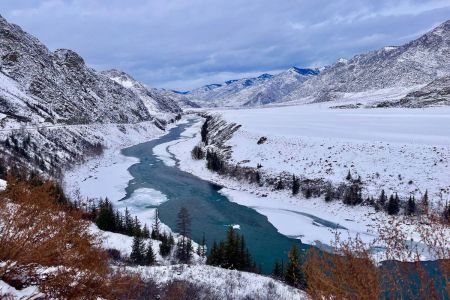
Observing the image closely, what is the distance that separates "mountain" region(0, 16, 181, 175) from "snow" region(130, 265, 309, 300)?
2425 inches

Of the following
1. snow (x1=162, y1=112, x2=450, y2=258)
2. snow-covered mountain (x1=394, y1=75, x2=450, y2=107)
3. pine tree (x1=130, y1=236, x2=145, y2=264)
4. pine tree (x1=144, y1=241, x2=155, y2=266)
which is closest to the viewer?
pine tree (x1=144, y1=241, x2=155, y2=266)

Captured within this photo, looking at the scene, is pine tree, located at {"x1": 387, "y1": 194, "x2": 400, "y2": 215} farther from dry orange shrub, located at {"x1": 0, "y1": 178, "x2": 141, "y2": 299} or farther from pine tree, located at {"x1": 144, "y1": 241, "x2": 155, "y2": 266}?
dry orange shrub, located at {"x1": 0, "y1": 178, "x2": 141, "y2": 299}

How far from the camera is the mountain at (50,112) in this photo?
3824 inches

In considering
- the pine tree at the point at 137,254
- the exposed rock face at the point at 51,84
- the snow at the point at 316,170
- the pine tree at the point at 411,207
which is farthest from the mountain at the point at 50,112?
the pine tree at the point at 411,207

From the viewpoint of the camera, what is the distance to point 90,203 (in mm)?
62938

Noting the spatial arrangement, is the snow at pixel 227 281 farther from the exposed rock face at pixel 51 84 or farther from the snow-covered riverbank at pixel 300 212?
the exposed rock face at pixel 51 84

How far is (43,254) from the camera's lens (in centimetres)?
1243

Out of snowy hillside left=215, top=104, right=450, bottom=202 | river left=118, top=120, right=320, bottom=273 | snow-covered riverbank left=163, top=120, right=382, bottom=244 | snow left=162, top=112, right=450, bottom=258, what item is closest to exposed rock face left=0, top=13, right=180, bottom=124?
river left=118, top=120, right=320, bottom=273

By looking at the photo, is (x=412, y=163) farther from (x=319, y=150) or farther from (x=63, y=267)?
(x=63, y=267)

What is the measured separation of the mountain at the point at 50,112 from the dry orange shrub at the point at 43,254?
254ft

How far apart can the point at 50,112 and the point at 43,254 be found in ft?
448

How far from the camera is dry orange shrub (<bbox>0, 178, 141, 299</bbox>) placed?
12117mm

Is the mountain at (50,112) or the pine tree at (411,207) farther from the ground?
the mountain at (50,112)

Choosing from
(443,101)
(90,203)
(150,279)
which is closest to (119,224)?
(90,203)
